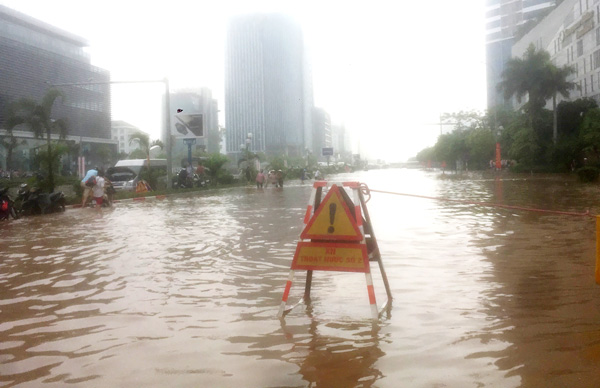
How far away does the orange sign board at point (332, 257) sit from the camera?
19.4 feet

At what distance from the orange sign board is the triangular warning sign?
8 cm

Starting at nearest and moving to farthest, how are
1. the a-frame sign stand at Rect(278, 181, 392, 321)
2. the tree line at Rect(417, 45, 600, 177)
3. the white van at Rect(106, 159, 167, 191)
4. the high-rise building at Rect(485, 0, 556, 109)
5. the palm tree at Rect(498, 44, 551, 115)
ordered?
the a-frame sign stand at Rect(278, 181, 392, 321), the white van at Rect(106, 159, 167, 191), the tree line at Rect(417, 45, 600, 177), the palm tree at Rect(498, 44, 551, 115), the high-rise building at Rect(485, 0, 556, 109)

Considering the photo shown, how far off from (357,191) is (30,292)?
4.02 metres

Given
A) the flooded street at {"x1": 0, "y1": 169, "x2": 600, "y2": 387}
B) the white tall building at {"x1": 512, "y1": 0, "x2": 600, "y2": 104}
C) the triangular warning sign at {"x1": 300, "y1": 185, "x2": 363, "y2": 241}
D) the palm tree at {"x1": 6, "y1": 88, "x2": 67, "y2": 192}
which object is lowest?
the flooded street at {"x1": 0, "y1": 169, "x2": 600, "y2": 387}

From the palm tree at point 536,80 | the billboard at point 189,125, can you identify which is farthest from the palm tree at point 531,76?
the billboard at point 189,125

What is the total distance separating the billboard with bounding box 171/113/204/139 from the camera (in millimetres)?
47562

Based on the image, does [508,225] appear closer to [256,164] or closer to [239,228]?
[239,228]

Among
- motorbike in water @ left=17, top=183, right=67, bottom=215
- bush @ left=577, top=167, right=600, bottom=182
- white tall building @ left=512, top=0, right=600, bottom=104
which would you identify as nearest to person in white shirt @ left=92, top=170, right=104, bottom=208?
motorbike in water @ left=17, top=183, right=67, bottom=215

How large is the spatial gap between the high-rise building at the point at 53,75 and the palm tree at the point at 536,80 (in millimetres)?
43562

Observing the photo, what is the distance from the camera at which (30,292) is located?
306 inches

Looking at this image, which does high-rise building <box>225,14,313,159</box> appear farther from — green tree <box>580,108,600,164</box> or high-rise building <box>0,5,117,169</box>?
green tree <box>580,108,600,164</box>

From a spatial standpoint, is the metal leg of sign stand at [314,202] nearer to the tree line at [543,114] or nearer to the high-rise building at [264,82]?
the tree line at [543,114]

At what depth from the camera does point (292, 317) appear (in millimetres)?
6117

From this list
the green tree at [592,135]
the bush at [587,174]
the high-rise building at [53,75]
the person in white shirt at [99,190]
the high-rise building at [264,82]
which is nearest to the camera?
the person in white shirt at [99,190]
